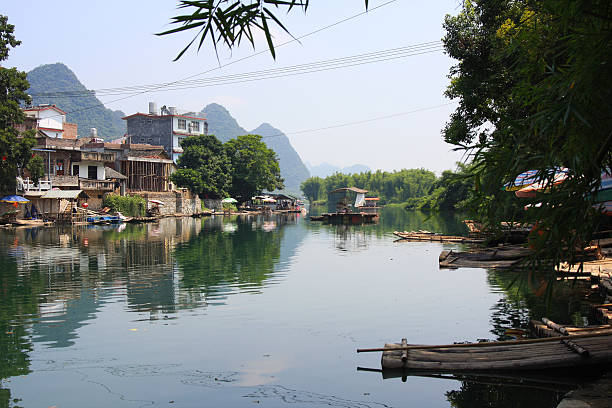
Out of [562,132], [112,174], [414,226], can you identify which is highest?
[112,174]

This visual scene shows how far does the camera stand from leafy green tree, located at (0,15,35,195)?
141ft

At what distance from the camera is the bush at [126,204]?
6278 cm

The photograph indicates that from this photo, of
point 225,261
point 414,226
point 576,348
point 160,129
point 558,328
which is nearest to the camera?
point 576,348

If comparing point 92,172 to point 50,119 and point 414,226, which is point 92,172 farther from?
point 414,226

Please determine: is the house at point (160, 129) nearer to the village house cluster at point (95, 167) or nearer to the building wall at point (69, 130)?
the village house cluster at point (95, 167)

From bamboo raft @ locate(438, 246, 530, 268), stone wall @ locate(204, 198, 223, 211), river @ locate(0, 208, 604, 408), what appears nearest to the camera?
river @ locate(0, 208, 604, 408)

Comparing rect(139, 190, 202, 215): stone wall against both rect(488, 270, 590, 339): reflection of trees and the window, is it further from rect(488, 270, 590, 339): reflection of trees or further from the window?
rect(488, 270, 590, 339): reflection of trees

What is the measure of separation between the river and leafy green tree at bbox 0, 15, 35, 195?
18.7 metres

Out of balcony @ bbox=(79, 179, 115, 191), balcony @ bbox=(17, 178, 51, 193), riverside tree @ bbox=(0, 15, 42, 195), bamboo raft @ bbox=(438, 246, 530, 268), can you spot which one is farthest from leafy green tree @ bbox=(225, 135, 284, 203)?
bamboo raft @ bbox=(438, 246, 530, 268)

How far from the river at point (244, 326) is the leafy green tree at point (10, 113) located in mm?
18696

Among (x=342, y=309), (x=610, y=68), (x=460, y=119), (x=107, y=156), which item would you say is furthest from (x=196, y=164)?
(x=610, y=68)

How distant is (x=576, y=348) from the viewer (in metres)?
9.14

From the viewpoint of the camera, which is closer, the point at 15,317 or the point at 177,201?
the point at 15,317

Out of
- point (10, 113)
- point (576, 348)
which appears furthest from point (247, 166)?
point (576, 348)
